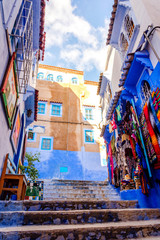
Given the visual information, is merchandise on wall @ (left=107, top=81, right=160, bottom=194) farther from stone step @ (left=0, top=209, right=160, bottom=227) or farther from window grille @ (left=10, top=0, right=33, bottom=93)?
window grille @ (left=10, top=0, right=33, bottom=93)

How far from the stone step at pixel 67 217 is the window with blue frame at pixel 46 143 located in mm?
13099

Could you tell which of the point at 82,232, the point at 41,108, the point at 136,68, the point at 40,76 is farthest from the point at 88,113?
the point at 82,232

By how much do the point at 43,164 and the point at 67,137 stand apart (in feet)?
12.0

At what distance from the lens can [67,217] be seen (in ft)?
8.37

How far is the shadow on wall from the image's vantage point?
14742 millimetres

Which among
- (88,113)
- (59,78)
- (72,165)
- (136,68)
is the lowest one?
(72,165)

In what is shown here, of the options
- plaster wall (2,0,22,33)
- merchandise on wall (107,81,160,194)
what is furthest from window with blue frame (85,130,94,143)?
plaster wall (2,0,22,33)

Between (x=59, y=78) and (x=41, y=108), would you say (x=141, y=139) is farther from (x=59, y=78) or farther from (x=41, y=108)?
(x=59, y=78)

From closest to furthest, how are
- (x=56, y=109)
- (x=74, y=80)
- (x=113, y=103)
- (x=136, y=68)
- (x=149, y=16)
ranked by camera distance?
(x=149, y=16) < (x=136, y=68) < (x=113, y=103) < (x=56, y=109) < (x=74, y=80)

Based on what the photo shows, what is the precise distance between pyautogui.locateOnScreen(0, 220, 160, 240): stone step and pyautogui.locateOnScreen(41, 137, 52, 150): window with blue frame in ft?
43.9

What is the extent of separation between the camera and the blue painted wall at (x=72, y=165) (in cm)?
1448

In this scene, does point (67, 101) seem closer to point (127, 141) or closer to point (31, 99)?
point (31, 99)

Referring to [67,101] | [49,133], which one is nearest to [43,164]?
[49,133]

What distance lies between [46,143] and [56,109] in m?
Result: 4.13
